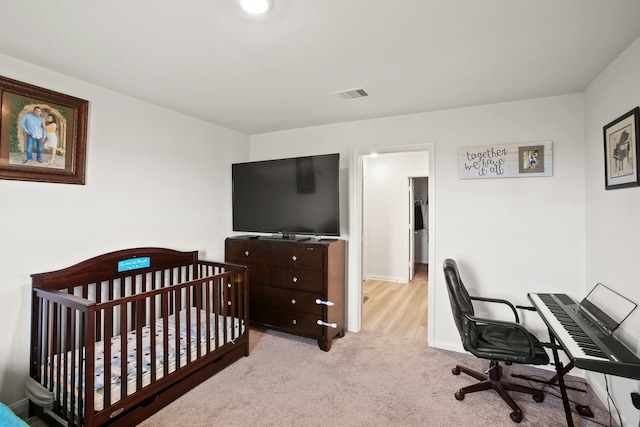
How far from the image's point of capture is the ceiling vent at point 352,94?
8.21 feet

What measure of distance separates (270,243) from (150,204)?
119 centimetres

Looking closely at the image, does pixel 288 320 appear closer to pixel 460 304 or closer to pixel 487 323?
pixel 460 304

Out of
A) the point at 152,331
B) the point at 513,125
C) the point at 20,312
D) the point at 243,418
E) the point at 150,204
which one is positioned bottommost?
the point at 243,418

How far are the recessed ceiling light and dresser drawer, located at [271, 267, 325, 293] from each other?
86.1 inches

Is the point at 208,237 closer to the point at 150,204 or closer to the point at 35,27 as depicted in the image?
the point at 150,204

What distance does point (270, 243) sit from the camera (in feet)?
10.5

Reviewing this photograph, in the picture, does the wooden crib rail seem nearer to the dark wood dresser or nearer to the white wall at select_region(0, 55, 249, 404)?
the white wall at select_region(0, 55, 249, 404)

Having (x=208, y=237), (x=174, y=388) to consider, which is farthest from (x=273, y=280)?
(x=174, y=388)

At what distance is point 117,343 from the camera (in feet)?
7.49

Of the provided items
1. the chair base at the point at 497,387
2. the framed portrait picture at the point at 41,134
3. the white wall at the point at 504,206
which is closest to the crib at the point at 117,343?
the framed portrait picture at the point at 41,134

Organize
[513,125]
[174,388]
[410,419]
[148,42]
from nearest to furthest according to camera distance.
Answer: [148,42] < [410,419] < [174,388] < [513,125]

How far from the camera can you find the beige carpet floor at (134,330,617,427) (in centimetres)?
198

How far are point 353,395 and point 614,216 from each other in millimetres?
2149

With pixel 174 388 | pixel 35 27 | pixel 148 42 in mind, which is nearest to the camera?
pixel 35 27
